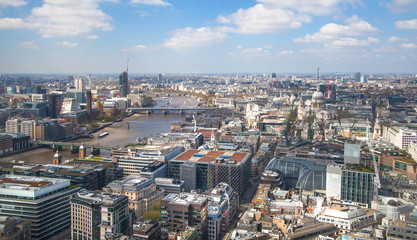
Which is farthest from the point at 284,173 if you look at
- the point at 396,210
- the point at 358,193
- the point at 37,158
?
the point at 37,158

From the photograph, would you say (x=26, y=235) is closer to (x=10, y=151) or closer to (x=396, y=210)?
(x=396, y=210)

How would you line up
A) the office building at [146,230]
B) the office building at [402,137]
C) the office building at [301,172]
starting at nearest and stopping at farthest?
the office building at [146,230] < the office building at [301,172] < the office building at [402,137]

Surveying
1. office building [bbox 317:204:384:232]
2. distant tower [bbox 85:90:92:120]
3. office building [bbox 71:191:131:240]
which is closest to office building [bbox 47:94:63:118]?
distant tower [bbox 85:90:92:120]

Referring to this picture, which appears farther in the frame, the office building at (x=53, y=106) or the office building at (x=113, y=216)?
the office building at (x=53, y=106)

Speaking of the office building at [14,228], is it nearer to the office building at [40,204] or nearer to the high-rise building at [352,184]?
the office building at [40,204]

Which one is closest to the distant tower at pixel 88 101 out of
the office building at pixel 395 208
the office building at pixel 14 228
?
the office building at pixel 14 228

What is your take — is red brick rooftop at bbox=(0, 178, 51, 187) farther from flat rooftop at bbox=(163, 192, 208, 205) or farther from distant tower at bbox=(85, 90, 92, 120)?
distant tower at bbox=(85, 90, 92, 120)
